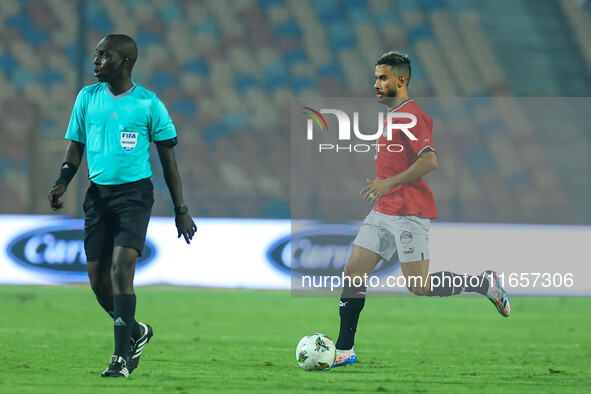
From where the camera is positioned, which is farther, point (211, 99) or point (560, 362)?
point (211, 99)

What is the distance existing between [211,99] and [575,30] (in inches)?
321

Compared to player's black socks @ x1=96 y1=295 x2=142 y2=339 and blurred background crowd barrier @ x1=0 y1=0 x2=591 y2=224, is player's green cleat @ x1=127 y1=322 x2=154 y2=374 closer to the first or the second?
player's black socks @ x1=96 y1=295 x2=142 y2=339

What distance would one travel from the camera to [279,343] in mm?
7043

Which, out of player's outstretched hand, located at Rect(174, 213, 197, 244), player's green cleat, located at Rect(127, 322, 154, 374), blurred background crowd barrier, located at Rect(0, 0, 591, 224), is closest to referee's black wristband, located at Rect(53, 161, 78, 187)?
player's outstretched hand, located at Rect(174, 213, 197, 244)

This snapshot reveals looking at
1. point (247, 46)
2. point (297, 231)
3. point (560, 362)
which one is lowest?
point (560, 362)

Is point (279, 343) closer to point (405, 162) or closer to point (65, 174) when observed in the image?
point (405, 162)

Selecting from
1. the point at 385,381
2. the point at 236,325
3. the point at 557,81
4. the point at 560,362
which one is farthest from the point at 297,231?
the point at 557,81

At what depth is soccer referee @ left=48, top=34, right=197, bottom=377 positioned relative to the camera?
15.4ft

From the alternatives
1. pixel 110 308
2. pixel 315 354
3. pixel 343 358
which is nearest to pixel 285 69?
pixel 343 358

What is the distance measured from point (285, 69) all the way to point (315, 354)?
1228 cm

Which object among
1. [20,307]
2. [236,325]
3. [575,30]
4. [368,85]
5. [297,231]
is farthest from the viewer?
[575,30]

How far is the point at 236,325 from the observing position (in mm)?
8266

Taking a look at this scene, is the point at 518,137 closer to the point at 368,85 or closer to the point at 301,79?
the point at 368,85

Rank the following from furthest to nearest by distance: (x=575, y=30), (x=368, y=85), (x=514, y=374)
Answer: (x=575, y=30), (x=368, y=85), (x=514, y=374)
